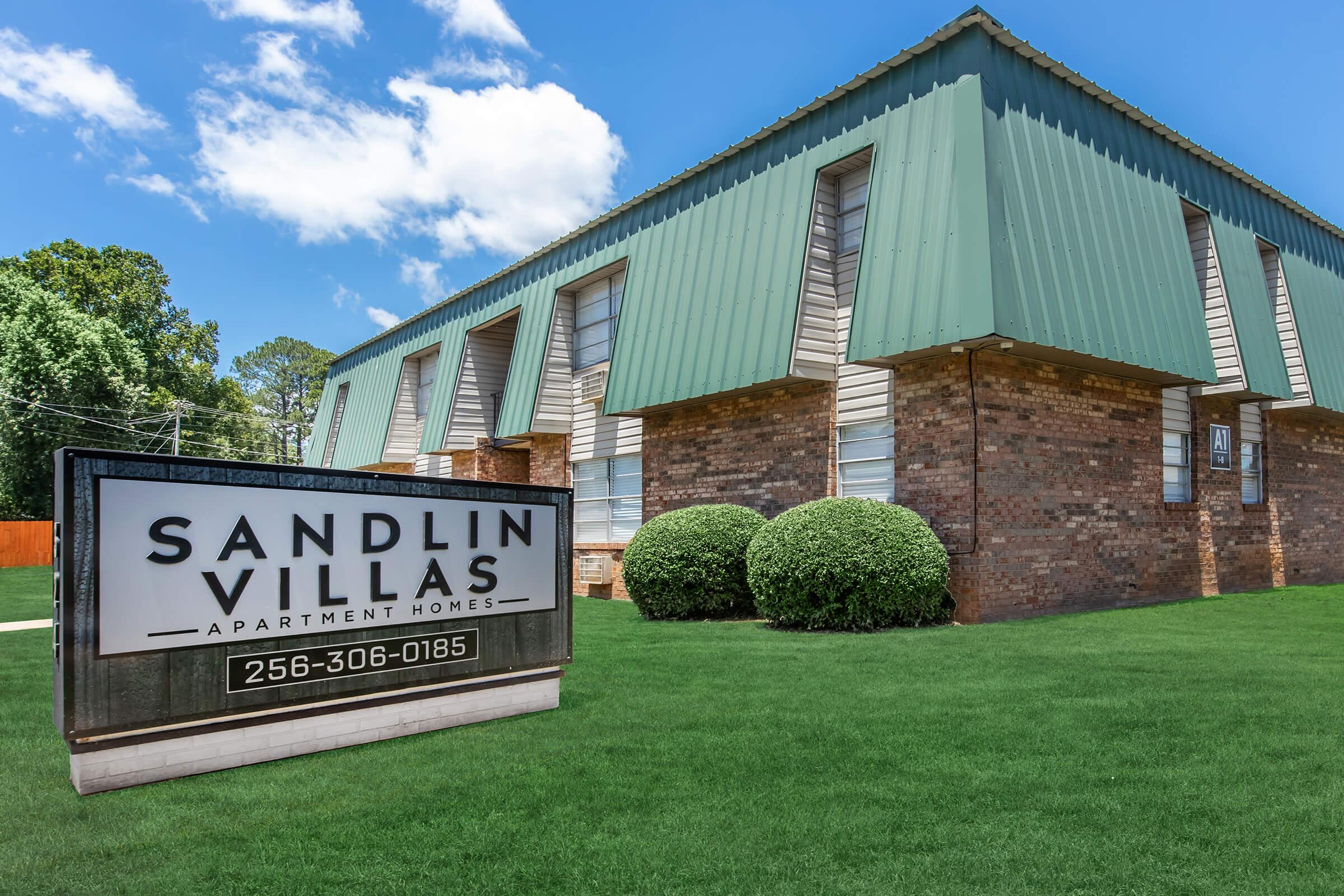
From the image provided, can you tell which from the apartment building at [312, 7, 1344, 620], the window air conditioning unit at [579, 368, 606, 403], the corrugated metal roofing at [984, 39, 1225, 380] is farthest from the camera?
the window air conditioning unit at [579, 368, 606, 403]

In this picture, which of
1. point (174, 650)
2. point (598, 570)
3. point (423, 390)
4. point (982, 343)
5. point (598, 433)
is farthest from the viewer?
point (423, 390)

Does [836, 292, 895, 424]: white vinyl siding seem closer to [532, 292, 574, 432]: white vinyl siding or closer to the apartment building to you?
the apartment building

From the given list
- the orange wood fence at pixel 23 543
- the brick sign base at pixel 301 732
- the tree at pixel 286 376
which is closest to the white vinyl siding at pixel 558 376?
the brick sign base at pixel 301 732

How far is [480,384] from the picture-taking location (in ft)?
75.8

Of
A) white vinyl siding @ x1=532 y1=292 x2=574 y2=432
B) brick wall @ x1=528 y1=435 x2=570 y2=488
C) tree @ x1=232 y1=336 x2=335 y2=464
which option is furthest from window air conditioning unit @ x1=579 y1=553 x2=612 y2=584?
tree @ x1=232 y1=336 x2=335 y2=464

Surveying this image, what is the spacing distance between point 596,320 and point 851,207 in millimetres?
7202

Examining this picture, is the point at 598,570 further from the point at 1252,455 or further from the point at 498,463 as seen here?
the point at 1252,455

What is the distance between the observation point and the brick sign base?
4773 mm

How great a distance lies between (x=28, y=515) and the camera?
3559 cm

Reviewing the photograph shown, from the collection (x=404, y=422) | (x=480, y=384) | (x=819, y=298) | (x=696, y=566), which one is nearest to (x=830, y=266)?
(x=819, y=298)

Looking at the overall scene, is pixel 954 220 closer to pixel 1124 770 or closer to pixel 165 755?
pixel 1124 770

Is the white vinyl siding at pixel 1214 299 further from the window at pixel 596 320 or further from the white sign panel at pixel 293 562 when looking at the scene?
the white sign panel at pixel 293 562

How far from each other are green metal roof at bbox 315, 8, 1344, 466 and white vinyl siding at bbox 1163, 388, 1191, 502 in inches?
44.3

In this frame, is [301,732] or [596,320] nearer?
[301,732]
